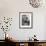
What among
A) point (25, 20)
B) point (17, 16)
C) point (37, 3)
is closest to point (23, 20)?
point (25, 20)

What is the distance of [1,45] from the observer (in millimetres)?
4828

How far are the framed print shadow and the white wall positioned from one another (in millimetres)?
121

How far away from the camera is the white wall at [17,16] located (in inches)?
213

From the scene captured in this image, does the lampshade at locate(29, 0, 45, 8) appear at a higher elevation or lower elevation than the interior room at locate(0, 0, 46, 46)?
higher

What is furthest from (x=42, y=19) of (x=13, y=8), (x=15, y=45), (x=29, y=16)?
(x=15, y=45)

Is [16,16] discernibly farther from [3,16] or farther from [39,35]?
[39,35]

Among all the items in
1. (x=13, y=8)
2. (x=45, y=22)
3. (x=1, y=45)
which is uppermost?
(x=13, y=8)

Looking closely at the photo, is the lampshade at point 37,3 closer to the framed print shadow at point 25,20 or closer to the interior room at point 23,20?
the interior room at point 23,20

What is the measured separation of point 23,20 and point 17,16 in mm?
292

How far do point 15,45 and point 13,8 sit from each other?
72.0 inches

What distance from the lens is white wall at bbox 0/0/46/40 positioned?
540cm

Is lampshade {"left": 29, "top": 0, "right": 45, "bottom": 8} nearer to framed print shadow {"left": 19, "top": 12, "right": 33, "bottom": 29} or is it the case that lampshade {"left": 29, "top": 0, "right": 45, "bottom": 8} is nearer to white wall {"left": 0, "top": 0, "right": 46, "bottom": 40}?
white wall {"left": 0, "top": 0, "right": 46, "bottom": 40}

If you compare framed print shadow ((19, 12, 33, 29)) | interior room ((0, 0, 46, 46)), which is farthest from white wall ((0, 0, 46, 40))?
framed print shadow ((19, 12, 33, 29))

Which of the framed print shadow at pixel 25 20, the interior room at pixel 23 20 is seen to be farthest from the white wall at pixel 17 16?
the framed print shadow at pixel 25 20
